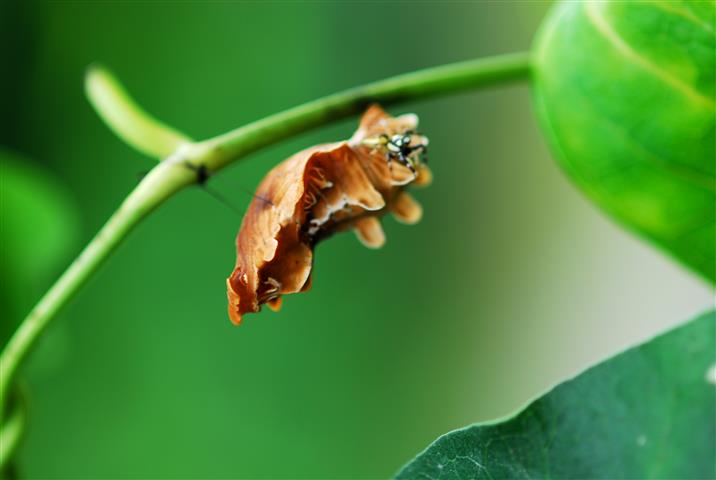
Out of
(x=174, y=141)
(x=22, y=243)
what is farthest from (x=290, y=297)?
(x=174, y=141)

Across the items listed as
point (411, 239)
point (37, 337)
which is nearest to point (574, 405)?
point (37, 337)

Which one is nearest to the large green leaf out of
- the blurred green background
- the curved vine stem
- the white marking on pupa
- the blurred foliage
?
the white marking on pupa

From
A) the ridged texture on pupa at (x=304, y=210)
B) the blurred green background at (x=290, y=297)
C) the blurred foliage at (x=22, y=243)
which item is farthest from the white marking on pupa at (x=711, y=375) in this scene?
the blurred green background at (x=290, y=297)

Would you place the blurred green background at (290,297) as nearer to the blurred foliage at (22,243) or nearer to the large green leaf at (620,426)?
the blurred foliage at (22,243)

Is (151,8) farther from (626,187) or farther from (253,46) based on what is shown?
(626,187)

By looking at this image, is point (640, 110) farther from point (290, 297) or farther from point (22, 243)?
point (290, 297)
